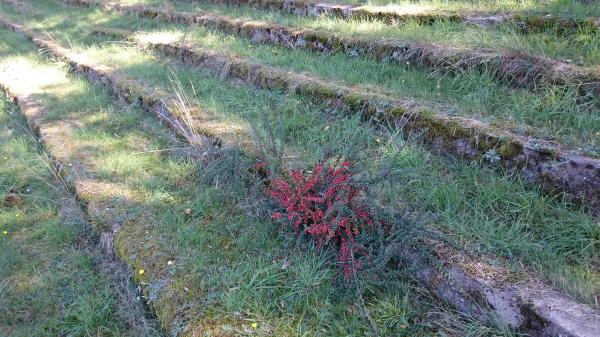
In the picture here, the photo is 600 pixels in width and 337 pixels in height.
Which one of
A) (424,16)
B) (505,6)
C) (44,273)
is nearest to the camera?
(44,273)

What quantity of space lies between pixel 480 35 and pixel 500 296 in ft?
9.78

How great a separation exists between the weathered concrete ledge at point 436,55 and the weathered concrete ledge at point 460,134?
2.41 feet

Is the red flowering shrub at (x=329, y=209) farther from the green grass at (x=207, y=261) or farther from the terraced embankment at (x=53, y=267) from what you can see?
the terraced embankment at (x=53, y=267)

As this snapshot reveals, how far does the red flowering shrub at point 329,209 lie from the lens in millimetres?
2602

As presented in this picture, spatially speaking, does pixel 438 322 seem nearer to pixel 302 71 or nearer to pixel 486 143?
pixel 486 143

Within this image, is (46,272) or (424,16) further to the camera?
(424,16)

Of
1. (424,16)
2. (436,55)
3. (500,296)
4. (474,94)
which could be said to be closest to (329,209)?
(500,296)

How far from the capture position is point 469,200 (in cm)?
293

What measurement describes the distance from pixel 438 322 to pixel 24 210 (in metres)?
3.27

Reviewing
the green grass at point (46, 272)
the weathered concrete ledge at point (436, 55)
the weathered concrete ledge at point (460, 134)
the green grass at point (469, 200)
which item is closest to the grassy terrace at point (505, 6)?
the weathered concrete ledge at point (436, 55)

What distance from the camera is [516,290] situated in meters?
2.19

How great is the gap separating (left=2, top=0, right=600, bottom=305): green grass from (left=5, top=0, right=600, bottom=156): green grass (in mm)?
433

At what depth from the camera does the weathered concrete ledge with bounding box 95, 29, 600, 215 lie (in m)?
2.68

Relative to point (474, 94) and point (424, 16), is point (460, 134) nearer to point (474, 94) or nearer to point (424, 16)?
point (474, 94)
